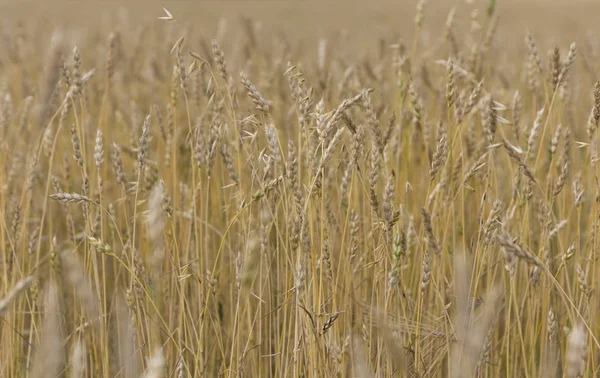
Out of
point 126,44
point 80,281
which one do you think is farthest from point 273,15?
point 80,281

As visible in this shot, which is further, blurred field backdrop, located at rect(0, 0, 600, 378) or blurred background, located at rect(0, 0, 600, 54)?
blurred background, located at rect(0, 0, 600, 54)

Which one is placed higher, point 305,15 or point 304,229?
point 305,15

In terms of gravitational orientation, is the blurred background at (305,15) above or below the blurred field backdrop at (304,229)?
above

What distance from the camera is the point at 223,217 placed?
2.13 metres

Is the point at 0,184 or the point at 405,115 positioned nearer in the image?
the point at 0,184

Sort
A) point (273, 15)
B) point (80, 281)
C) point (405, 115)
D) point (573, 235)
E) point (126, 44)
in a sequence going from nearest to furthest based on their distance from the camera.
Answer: point (80, 281), point (573, 235), point (405, 115), point (126, 44), point (273, 15)

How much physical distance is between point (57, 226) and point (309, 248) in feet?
4.77

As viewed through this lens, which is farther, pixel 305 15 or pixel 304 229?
pixel 305 15

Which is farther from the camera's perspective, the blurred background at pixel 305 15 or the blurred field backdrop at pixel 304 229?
the blurred background at pixel 305 15

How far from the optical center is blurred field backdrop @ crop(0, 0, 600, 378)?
1188 mm

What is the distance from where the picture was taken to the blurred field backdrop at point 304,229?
1188 millimetres

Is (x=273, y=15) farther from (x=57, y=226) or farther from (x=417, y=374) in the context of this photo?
(x=417, y=374)

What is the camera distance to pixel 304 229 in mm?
1201

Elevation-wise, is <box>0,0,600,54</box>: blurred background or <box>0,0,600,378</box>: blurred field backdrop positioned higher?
<box>0,0,600,54</box>: blurred background
